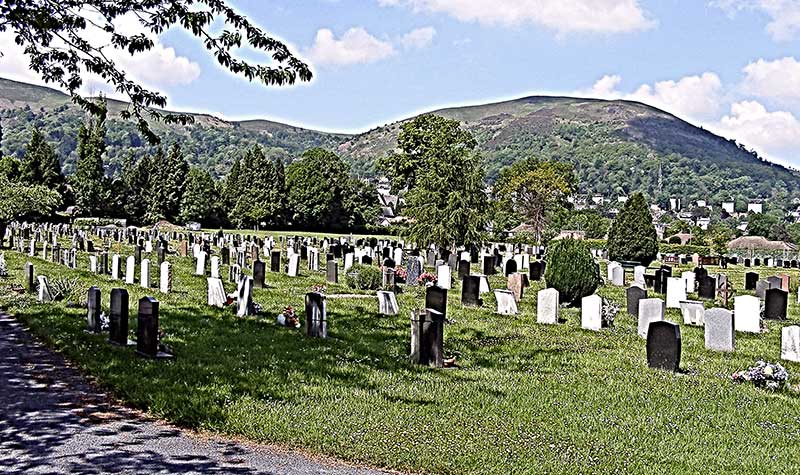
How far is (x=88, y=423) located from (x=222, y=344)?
4748mm

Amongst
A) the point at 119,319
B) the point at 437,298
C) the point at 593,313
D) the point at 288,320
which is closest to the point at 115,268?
the point at 288,320

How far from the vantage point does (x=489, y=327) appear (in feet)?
56.4

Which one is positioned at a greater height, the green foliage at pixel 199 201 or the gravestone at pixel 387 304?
the green foliage at pixel 199 201

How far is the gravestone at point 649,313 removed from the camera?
1648cm

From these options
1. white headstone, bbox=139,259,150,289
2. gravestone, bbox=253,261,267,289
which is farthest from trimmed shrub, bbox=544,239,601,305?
white headstone, bbox=139,259,150,289

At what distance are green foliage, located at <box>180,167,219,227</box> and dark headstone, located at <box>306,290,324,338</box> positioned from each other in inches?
3225

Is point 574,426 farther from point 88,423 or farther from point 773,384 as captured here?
point 88,423

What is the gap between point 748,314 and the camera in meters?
18.1

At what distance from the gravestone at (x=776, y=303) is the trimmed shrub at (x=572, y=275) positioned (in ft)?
14.1

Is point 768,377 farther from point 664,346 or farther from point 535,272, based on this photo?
point 535,272

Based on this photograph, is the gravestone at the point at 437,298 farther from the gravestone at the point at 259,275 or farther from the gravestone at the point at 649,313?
the gravestone at the point at 259,275

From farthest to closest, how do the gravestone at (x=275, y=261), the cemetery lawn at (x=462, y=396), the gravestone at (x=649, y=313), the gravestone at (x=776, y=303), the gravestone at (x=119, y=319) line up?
the gravestone at (x=275, y=261)
the gravestone at (x=776, y=303)
the gravestone at (x=649, y=313)
the gravestone at (x=119, y=319)
the cemetery lawn at (x=462, y=396)

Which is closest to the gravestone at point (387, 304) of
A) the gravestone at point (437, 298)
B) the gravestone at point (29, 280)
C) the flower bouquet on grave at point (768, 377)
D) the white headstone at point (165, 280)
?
the gravestone at point (437, 298)

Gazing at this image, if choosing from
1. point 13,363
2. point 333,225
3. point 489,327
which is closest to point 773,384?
point 489,327
